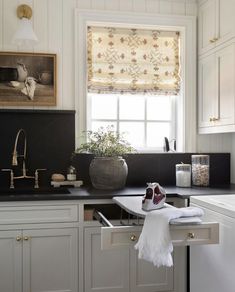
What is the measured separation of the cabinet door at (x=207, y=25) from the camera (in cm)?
324

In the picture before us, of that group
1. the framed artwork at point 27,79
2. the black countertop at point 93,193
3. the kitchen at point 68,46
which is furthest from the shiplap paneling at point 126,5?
the black countertop at point 93,193

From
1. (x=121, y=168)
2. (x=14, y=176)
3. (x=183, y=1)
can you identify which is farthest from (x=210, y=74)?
(x=14, y=176)

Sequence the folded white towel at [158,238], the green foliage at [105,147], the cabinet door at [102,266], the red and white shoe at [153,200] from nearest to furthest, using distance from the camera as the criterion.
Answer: the folded white towel at [158,238], the red and white shoe at [153,200], the cabinet door at [102,266], the green foliage at [105,147]

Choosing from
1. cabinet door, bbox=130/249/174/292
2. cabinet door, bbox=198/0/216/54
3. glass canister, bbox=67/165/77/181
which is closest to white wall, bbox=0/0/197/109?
glass canister, bbox=67/165/77/181

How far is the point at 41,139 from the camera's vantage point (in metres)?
3.28

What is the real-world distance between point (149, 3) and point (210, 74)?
865 millimetres

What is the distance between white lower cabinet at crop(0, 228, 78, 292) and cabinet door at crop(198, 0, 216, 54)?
1933mm

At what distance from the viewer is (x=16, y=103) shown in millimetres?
3213

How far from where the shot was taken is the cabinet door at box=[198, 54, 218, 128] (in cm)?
324

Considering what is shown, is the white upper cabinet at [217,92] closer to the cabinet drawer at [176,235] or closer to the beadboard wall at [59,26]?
the beadboard wall at [59,26]

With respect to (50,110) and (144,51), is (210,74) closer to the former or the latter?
(144,51)

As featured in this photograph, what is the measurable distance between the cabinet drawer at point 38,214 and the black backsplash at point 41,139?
0.59m

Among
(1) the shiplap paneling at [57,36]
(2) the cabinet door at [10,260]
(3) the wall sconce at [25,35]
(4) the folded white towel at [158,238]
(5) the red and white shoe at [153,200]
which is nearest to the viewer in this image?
(4) the folded white towel at [158,238]

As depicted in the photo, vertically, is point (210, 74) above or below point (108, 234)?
above
